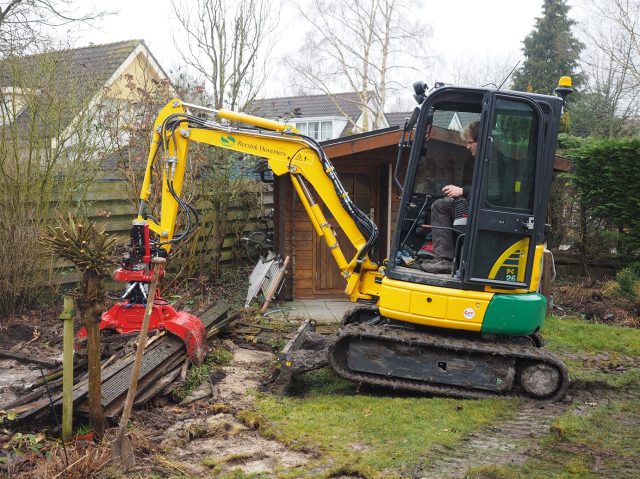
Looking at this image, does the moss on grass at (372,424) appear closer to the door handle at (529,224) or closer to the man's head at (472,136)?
the door handle at (529,224)

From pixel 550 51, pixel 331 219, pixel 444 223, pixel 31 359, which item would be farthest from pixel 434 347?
pixel 550 51

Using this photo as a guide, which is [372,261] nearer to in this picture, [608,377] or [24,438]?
[608,377]

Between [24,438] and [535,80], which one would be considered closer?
[24,438]

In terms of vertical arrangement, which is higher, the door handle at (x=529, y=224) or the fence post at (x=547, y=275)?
the door handle at (x=529, y=224)

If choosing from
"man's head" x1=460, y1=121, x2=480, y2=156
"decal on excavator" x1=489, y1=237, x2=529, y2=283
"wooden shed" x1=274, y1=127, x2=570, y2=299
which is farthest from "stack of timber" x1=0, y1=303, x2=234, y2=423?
"wooden shed" x1=274, y1=127, x2=570, y2=299

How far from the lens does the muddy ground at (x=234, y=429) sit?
458 centimetres

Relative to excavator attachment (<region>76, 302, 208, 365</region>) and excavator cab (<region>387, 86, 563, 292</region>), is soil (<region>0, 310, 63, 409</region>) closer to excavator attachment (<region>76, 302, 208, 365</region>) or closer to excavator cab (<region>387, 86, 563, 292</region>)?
excavator attachment (<region>76, 302, 208, 365</region>)

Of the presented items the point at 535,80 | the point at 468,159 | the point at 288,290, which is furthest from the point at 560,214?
the point at 535,80

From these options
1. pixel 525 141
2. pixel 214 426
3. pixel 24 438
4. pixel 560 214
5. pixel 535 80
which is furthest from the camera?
pixel 535 80

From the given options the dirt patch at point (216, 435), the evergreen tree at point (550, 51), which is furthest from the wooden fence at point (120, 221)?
the evergreen tree at point (550, 51)

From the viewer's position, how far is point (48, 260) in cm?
934

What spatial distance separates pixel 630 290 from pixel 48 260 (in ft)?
28.7

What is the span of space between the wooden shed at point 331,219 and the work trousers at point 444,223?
4.57m

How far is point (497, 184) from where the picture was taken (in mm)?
5914
